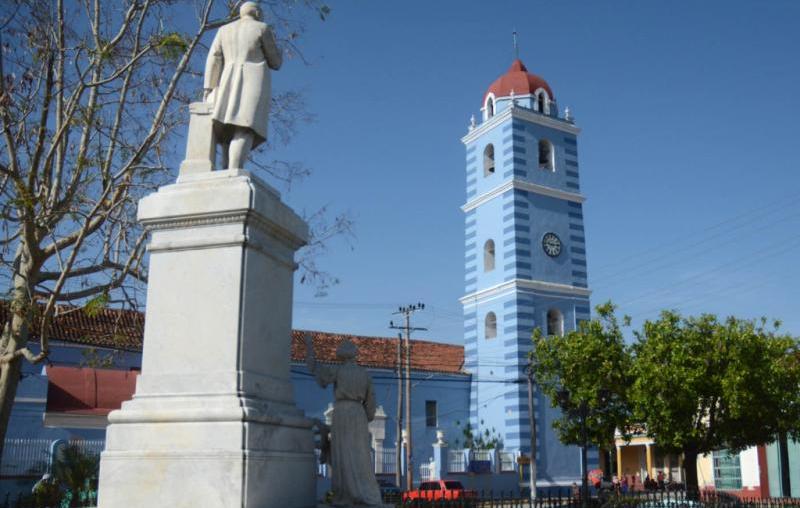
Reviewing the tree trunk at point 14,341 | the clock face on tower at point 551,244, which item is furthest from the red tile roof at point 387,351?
the tree trunk at point 14,341

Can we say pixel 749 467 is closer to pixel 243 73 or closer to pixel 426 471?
pixel 426 471

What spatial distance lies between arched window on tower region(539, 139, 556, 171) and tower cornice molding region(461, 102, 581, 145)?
0.73 meters

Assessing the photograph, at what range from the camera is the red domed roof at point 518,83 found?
3231cm

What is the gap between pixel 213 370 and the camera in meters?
6.13

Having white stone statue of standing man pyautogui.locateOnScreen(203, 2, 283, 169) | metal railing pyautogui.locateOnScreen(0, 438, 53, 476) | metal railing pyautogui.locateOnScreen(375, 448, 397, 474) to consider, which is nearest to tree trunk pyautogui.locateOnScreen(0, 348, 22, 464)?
white stone statue of standing man pyautogui.locateOnScreen(203, 2, 283, 169)

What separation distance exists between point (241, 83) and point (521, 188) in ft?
79.2

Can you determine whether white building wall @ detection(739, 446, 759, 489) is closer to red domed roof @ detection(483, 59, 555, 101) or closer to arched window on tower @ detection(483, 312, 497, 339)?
arched window on tower @ detection(483, 312, 497, 339)

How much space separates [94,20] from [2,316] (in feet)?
52.4

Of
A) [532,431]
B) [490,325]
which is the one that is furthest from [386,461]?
[490,325]

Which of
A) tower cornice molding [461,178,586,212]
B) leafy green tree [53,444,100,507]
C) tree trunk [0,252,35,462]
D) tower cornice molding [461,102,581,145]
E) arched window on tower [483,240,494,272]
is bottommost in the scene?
leafy green tree [53,444,100,507]

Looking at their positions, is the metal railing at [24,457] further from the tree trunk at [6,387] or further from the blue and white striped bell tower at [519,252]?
the blue and white striped bell tower at [519,252]

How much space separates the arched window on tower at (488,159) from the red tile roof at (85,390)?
51.3 feet

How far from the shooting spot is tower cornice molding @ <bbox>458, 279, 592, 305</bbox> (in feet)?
96.7

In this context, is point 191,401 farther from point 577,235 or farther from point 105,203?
point 577,235
